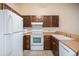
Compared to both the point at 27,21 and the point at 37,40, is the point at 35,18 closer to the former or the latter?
the point at 27,21

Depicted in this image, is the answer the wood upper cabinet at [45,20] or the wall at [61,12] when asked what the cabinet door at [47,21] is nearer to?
the wood upper cabinet at [45,20]

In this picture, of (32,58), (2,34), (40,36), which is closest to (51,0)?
(32,58)

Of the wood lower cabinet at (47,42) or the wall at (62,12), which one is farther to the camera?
the wall at (62,12)

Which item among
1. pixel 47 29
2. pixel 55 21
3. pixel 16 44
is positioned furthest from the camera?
pixel 47 29

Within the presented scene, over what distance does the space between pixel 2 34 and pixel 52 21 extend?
5.68m

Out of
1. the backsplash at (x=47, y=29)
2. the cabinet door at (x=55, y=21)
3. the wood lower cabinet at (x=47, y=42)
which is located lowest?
the wood lower cabinet at (x=47, y=42)

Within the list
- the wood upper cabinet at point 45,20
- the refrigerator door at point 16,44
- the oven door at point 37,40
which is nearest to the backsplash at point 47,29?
the wood upper cabinet at point 45,20

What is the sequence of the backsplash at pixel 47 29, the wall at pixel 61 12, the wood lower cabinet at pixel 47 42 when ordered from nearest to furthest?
1. the wood lower cabinet at pixel 47 42
2. the backsplash at pixel 47 29
3. the wall at pixel 61 12

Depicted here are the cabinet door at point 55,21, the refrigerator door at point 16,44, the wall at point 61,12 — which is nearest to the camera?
the refrigerator door at point 16,44

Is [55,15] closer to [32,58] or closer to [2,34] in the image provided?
[2,34]

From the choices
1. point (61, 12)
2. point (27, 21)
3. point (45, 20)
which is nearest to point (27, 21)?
point (27, 21)

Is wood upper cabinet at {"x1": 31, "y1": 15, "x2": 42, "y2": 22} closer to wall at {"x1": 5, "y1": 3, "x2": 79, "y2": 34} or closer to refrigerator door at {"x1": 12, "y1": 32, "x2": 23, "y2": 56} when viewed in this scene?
wall at {"x1": 5, "y1": 3, "x2": 79, "y2": 34}

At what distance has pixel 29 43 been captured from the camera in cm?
768

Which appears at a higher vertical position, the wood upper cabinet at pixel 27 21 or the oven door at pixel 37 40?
the wood upper cabinet at pixel 27 21
